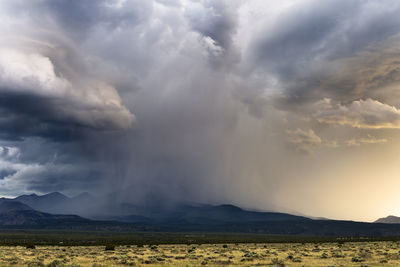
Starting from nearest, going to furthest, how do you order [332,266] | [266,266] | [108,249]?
[332,266], [266,266], [108,249]

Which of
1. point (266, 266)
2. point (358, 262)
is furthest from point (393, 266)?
point (266, 266)

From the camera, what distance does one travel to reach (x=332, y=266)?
32.9 meters

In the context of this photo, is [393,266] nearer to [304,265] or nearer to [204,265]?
[304,265]

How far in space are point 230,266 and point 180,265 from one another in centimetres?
506

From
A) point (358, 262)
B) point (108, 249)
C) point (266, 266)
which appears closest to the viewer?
A: point (266, 266)

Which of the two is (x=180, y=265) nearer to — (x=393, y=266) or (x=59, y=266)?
(x=59, y=266)

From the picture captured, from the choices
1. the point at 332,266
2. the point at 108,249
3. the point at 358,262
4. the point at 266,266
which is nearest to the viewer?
the point at 332,266

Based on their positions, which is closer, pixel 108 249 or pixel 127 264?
pixel 127 264

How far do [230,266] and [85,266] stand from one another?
1434 centimetres

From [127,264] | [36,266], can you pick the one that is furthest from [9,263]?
[127,264]

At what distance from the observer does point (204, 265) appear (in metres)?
36.2

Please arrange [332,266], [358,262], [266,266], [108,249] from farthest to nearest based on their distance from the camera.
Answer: [108,249] < [358,262] < [266,266] < [332,266]

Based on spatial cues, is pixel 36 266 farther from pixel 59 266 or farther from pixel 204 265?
pixel 204 265

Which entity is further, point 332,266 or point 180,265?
point 180,265
